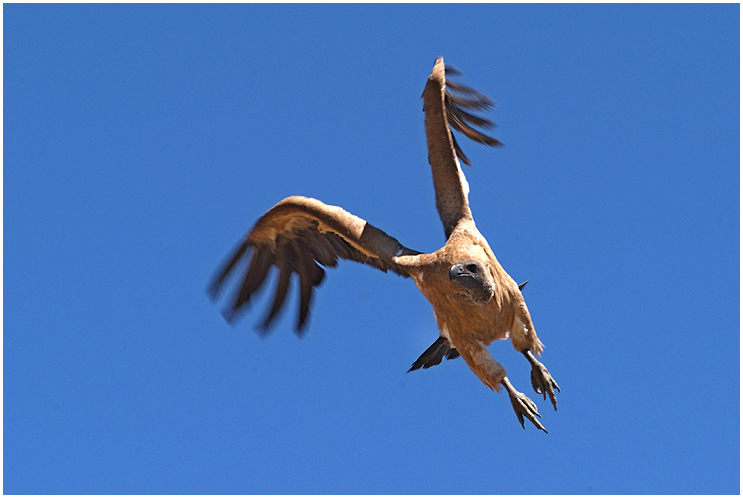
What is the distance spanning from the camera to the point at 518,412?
37.6 ft

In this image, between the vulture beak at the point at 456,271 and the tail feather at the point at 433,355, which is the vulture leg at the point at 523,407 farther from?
the tail feather at the point at 433,355

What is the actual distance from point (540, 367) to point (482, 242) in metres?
1.44

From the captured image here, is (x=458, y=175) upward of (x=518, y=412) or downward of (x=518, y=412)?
upward

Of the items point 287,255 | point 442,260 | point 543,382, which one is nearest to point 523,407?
point 543,382

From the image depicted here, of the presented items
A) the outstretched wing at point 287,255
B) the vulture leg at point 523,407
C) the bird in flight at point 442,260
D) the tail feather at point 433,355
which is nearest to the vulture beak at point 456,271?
the bird in flight at point 442,260

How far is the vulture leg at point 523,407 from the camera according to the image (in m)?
11.4

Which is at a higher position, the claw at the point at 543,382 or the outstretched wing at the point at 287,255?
the outstretched wing at the point at 287,255

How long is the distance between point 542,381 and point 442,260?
1664 mm

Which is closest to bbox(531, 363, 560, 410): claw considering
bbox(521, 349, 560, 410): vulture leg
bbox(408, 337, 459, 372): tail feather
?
bbox(521, 349, 560, 410): vulture leg

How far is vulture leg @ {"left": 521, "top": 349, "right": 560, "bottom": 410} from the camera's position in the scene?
11938 millimetres

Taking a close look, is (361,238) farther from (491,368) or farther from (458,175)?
(491,368)

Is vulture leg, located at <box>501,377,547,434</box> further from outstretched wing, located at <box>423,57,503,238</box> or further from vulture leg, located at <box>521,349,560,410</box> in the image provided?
outstretched wing, located at <box>423,57,503,238</box>

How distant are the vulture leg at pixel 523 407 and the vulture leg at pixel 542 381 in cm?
51

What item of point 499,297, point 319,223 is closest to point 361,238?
point 319,223
